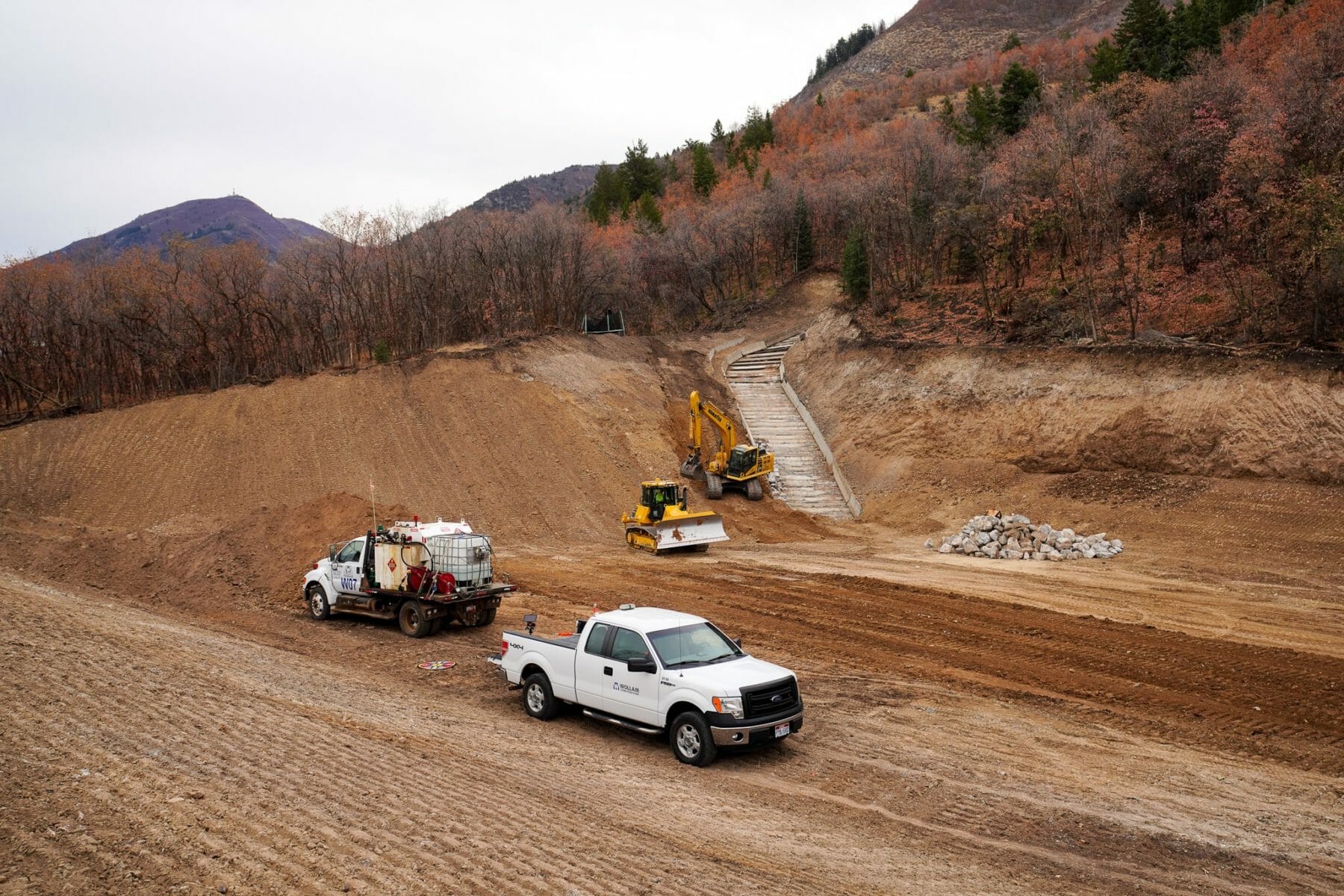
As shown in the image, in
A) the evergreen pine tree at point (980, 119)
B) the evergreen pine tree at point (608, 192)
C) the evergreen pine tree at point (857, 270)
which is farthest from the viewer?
the evergreen pine tree at point (608, 192)

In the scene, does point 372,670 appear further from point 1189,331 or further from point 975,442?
point 1189,331

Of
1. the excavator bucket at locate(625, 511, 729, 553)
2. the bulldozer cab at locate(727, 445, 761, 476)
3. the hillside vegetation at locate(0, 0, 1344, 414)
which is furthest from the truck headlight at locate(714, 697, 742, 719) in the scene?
the hillside vegetation at locate(0, 0, 1344, 414)

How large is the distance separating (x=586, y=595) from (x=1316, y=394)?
21.4 meters

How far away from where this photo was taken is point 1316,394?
2338cm

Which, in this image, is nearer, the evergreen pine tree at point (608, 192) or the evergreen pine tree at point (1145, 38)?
the evergreen pine tree at point (1145, 38)

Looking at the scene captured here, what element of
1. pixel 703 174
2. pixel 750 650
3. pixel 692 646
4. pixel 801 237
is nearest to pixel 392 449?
pixel 750 650

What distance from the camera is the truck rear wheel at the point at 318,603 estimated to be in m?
17.8

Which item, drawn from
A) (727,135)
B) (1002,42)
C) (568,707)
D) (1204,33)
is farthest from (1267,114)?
(1002,42)

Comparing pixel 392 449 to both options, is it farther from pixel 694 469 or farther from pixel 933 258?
pixel 933 258

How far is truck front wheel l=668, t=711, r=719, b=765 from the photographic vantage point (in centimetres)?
978

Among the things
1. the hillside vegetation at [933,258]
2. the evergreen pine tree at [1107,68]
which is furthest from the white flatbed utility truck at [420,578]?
the evergreen pine tree at [1107,68]

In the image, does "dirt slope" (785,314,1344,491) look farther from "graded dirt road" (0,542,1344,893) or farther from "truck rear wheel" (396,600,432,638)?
"truck rear wheel" (396,600,432,638)

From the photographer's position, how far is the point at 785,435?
38.9 metres

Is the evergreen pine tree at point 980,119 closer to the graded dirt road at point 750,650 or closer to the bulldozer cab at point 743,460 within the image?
the graded dirt road at point 750,650
